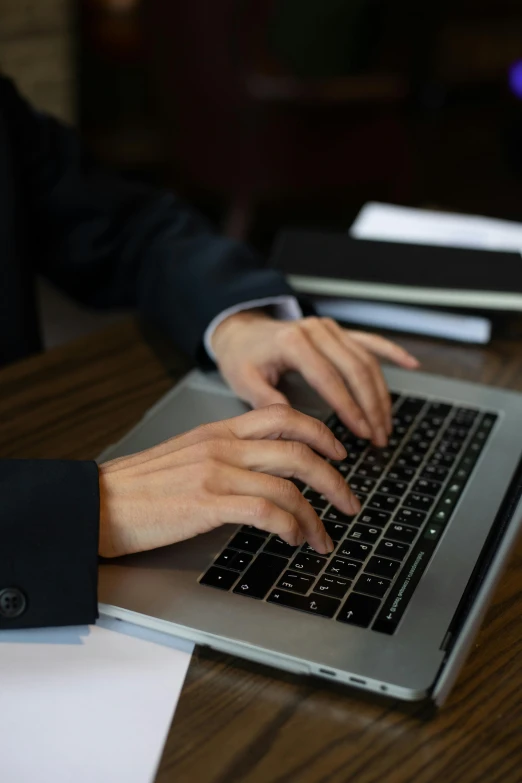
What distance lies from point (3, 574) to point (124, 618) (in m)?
0.09

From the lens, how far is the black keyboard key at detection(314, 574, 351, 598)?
1.93ft

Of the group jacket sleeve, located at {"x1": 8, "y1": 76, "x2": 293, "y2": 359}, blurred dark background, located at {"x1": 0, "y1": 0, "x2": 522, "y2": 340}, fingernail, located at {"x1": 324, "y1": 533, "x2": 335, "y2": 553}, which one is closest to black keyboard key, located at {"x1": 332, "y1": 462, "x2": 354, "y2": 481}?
fingernail, located at {"x1": 324, "y1": 533, "x2": 335, "y2": 553}

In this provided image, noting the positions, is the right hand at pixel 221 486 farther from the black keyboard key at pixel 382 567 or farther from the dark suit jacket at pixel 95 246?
the dark suit jacket at pixel 95 246

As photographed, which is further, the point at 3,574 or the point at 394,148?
the point at 394,148

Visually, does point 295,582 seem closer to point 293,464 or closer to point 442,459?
point 293,464

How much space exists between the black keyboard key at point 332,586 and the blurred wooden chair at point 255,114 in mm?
2119

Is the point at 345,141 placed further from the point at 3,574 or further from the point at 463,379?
the point at 3,574

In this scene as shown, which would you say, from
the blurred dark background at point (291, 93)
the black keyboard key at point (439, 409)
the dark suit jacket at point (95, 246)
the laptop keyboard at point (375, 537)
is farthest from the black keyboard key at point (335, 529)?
the blurred dark background at point (291, 93)

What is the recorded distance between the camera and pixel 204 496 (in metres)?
0.62

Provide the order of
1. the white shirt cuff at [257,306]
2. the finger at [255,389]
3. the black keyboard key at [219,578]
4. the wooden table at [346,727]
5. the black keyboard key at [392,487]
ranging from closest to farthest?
the wooden table at [346,727] → the black keyboard key at [219,578] → the black keyboard key at [392,487] → the finger at [255,389] → the white shirt cuff at [257,306]

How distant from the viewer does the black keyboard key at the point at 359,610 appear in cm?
57

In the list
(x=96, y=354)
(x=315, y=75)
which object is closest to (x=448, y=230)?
(x=96, y=354)

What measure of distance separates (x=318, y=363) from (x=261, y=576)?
0.27 m

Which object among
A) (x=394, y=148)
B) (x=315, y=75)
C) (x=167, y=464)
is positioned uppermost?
(x=167, y=464)
